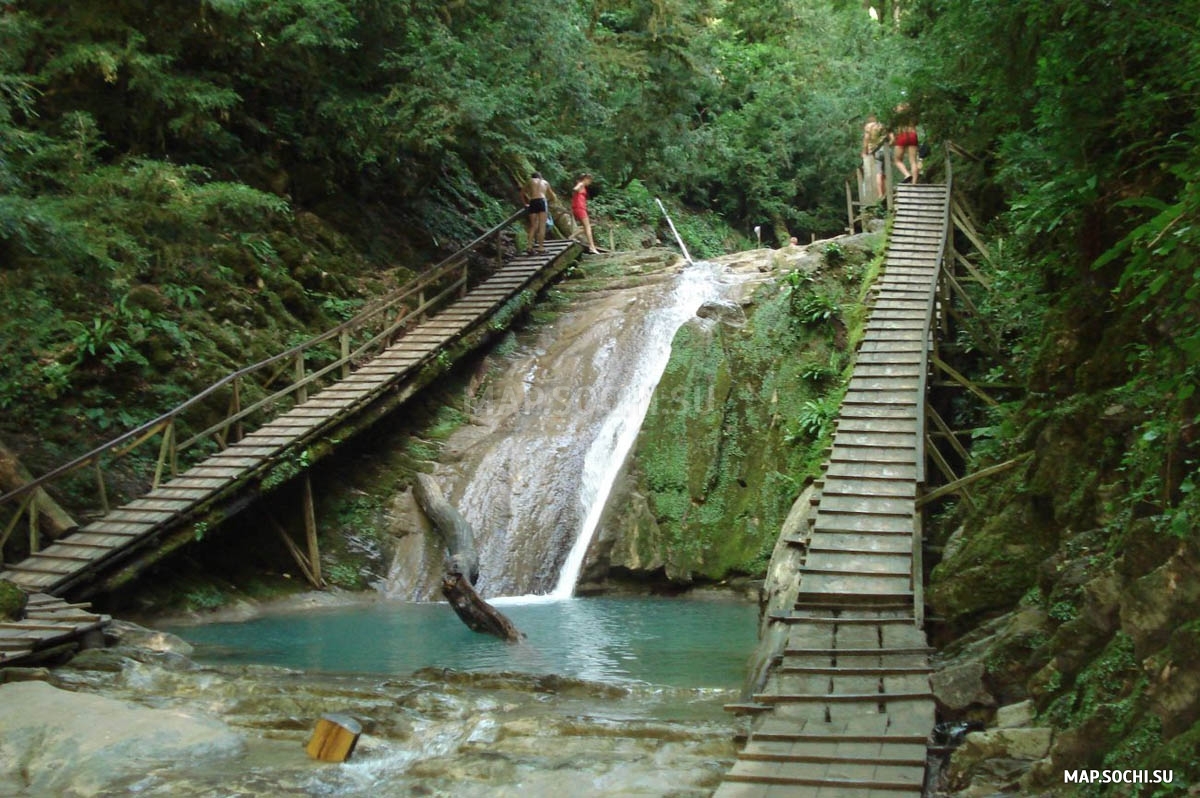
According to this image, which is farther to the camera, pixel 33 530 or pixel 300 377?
pixel 300 377

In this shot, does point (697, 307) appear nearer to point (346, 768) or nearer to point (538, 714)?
point (538, 714)

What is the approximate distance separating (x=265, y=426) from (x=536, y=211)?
808 centimetres

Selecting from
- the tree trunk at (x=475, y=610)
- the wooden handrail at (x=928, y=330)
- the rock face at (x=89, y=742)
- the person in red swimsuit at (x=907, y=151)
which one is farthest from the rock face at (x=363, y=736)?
the person in red swimsuit at (x=907, y=151)

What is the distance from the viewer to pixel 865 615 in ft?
26.5

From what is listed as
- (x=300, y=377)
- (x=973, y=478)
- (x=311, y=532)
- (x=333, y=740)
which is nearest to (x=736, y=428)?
(x=311, y=532)

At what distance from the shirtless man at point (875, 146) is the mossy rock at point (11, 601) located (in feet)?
45.3

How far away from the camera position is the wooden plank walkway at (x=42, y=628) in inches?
350

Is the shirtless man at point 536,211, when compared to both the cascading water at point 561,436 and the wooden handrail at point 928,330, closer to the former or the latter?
the cascading water at point 561,436

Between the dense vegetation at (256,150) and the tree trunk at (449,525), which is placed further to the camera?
the tree trunk at (449,525)

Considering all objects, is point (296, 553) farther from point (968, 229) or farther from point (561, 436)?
point (968, 229)

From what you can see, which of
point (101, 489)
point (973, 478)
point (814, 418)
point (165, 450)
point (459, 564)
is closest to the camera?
point (973, 478)

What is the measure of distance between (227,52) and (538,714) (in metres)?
12.8

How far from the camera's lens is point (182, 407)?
12.9 meters

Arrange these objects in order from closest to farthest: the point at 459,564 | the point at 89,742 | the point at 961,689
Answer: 1. the point at 961,689
2. the point at 89,742
3. the point at 459,564
